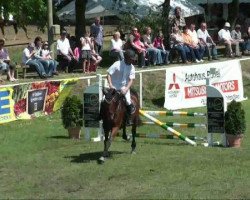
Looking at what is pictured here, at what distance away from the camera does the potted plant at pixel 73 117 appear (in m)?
17.5

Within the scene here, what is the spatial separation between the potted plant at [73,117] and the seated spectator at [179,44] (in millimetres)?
11776

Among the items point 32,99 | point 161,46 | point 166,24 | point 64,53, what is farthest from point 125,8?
point 32,99

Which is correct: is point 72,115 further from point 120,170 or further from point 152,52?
point 152,52

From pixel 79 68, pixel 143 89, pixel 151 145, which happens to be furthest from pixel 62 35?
pixel 151 145

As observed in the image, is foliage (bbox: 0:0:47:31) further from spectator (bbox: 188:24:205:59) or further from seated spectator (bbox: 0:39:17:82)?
spectator (bbox: 188:24:205:59)

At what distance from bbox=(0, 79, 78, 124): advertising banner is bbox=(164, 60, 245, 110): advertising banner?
348 cm

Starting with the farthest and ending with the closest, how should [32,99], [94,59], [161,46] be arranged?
[161,46]
[94,59]
[32,99]

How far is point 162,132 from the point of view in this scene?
1908 centimetres

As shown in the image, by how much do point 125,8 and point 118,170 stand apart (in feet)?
→ 84.9

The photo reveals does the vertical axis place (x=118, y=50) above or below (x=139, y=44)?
below

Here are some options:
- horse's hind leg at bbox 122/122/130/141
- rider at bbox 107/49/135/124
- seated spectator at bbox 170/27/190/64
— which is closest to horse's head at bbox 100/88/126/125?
rider at bbox 107/49/135/124

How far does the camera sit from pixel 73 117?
17547 mm

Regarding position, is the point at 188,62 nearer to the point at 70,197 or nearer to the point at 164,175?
the point at 164,175

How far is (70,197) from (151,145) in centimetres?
574
